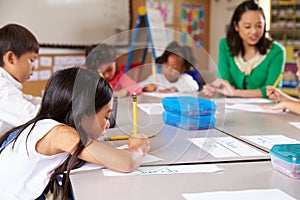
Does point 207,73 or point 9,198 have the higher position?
point 207,73

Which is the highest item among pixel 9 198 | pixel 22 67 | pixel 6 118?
pixel 22 67

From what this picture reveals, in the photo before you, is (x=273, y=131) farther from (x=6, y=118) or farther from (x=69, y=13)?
(x=69, y=13)

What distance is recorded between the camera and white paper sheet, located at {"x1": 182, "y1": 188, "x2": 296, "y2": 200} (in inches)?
37.2

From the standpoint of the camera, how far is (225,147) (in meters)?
1.40

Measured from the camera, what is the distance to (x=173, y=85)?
2188mm

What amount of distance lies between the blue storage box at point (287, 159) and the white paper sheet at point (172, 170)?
143 millimetres

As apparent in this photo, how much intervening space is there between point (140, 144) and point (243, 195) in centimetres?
44

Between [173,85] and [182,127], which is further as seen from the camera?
[173,85]

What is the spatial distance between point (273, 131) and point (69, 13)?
7.82 ft

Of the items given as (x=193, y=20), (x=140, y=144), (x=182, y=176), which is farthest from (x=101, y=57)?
(x=193, y=20)

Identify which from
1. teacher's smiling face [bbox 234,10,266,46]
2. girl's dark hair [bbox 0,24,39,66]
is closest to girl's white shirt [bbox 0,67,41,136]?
girl's dark hair [bbox 0,24,39,66]

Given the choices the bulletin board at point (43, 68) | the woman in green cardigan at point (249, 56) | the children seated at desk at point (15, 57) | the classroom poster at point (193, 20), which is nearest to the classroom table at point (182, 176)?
the children seated at desk at point (15, 57)

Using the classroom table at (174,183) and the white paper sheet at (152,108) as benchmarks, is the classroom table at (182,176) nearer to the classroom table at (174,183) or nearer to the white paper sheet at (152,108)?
the classroom table at (174,183)

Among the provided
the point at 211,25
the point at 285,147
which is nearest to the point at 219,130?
the point at 285,147
